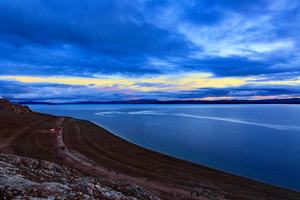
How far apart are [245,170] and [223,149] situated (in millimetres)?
12301

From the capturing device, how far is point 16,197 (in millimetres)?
7543

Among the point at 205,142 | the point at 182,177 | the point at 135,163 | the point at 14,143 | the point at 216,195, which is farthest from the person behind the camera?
the point at 205,142

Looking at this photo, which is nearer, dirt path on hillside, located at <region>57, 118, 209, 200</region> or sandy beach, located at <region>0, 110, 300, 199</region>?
dirt path on hillside, located at <region>57, 118, 209, 200</region>

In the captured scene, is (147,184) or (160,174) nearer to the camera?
(147,184)

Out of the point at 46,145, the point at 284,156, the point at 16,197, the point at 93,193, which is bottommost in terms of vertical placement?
the point at 284,156

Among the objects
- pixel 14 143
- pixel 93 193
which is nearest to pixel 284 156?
pixel 93 193

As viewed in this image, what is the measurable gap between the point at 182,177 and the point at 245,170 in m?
13.7

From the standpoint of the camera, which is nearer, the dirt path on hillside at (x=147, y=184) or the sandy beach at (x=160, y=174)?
the dirt path on hillside at (x=147, y=184)

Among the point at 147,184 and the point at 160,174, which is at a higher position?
the point at 147,184

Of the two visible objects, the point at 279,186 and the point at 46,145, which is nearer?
the point at 279,186

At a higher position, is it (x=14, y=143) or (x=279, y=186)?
(x=14, y=143)

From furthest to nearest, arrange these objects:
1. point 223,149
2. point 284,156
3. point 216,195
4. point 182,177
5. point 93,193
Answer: point 223,149, point 284,156, point 182,177, point 216,195, point 93,193

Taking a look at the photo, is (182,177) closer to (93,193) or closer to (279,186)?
(279,186)

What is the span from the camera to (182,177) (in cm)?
2364
